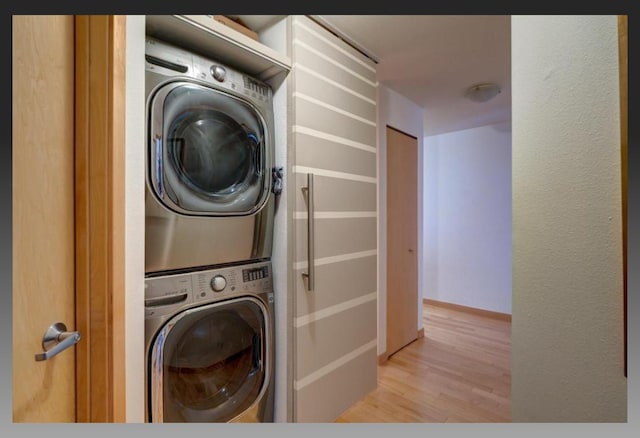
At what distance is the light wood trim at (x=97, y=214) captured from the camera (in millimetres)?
729

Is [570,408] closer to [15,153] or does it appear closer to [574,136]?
[574,136]

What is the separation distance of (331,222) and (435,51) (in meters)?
1.36

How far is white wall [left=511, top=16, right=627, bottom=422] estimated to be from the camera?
58 centimetres

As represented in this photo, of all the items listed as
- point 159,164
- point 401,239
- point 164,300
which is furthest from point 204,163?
point 401,239

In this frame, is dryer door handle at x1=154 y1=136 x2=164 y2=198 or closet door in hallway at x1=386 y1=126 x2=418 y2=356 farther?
closet door in hallway at x1=386 y1=126 x2=418 y2=356

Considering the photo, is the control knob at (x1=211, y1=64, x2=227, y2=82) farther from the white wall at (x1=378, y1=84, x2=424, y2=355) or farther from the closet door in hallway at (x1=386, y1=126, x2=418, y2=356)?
the closet door in hallway at (x1=386, y1=126, x2=418, y2=356)

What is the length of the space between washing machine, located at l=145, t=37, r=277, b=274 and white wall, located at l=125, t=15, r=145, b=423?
3 cm

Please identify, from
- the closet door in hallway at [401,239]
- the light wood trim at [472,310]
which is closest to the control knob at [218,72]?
the closet door in hallway at [401,239]

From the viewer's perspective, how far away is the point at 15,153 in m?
0.62

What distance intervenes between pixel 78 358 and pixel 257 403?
776 mm

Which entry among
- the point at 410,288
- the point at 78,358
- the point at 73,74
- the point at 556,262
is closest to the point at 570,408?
the point at 556,262

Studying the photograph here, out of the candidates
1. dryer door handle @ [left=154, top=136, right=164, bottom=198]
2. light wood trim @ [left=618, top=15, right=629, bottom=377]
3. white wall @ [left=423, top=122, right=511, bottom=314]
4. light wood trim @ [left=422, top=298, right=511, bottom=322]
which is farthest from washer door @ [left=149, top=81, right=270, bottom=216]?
light wood trim @ [left=422, top=298, right=511, bottom=322]

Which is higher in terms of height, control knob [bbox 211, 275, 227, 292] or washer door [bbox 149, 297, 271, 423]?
control knob [bbox 211, 275, 227, 292]

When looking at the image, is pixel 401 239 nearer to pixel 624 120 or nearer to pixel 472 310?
pixel 472 310
